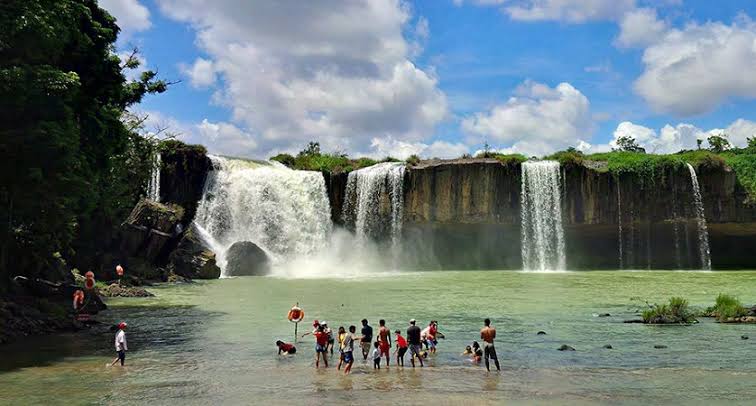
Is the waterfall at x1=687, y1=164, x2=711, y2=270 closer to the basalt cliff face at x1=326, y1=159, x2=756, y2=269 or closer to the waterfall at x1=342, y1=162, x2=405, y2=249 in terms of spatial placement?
the basalt cliff face at x1=326, y1=159, x2=756, y2=269

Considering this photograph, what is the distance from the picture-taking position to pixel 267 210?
47875 millimetres

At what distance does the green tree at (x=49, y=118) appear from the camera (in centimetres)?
1633

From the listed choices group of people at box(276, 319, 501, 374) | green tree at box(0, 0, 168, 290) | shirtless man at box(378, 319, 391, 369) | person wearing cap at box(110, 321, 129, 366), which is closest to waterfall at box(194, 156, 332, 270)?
green tree at box(0, 0, 168, 290)

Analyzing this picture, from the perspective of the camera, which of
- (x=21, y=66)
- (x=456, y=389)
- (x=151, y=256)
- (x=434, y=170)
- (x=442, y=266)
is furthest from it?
(x=442, y=266)

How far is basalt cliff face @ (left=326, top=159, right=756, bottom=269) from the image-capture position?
4700 cm

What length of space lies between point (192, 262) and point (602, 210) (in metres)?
29.9

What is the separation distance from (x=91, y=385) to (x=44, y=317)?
858 centimetres

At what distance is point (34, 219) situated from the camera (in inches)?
795

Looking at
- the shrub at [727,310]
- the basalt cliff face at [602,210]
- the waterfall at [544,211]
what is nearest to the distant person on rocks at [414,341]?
the shrub at [727,310]

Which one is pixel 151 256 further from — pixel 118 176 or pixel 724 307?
pixel 724 307

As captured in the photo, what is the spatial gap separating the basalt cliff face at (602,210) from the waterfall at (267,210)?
2104 mm

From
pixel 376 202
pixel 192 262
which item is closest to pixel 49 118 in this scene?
pixel 192 262

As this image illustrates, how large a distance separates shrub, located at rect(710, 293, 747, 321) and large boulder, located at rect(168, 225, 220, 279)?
2828cm

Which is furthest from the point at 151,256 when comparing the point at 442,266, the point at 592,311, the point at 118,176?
the point at 592,311
